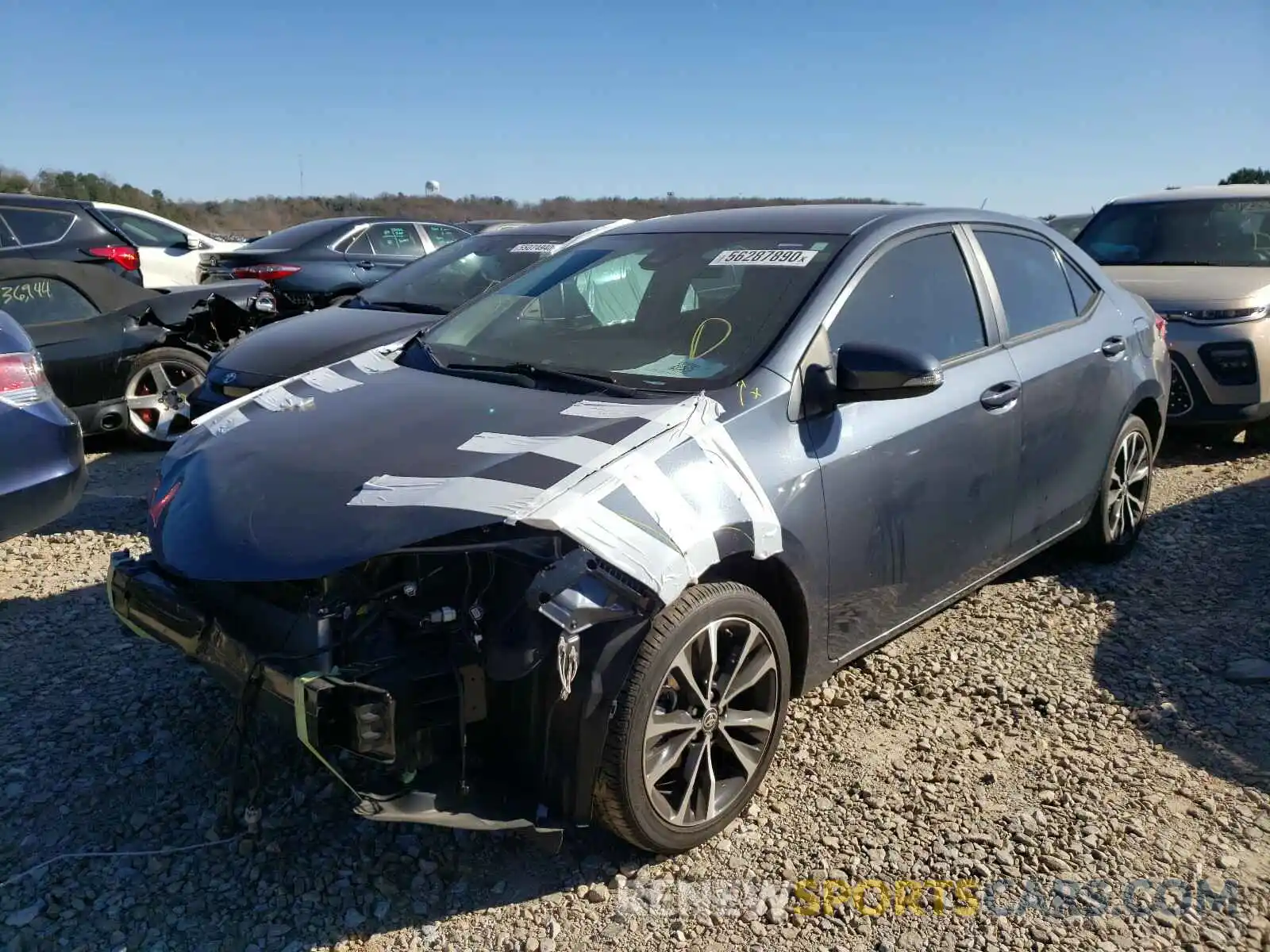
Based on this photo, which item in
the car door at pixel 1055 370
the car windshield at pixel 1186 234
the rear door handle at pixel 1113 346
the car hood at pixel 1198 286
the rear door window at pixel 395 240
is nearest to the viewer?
the car door at pixel 1055 370

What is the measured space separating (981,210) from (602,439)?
243 cm

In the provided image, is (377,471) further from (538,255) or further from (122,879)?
(538,255)

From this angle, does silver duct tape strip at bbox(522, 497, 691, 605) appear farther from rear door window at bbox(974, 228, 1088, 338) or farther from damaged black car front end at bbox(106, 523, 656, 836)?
rear door window at bbox(974, 228, 1088, 338)

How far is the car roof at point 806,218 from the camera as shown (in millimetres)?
3730

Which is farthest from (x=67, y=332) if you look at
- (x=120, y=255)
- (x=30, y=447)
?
(x=30, y=447)

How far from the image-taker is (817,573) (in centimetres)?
303

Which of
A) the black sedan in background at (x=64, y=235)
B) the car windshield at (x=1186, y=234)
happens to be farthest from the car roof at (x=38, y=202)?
the car windshield at (x=1186, y=234)

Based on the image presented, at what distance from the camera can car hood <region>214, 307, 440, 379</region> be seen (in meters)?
5.86

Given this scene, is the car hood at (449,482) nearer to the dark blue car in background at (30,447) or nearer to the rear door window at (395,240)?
the dark blue car in background at (30,447)

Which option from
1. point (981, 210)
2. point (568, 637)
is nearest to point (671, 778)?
point (568, 637)

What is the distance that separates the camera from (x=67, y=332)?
6598 mm

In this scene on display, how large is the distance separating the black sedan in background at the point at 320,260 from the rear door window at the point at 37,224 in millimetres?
1887

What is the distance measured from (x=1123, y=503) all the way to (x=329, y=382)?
378 cm

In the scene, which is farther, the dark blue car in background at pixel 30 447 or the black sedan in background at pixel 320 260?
the black sedan in background at pixel 320 260
